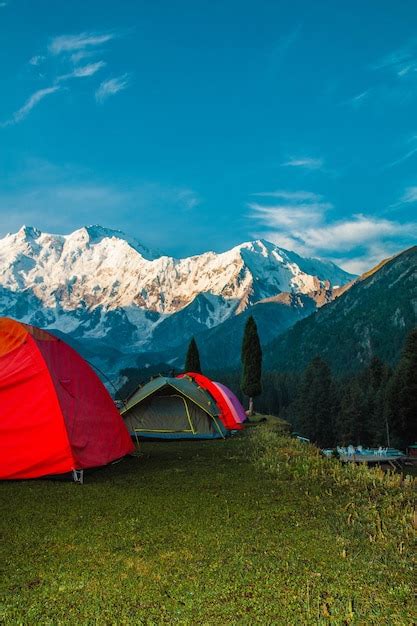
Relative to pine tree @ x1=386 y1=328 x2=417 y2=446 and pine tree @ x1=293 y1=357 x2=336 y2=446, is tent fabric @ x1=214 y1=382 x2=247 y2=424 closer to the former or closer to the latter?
pine tree @ x1=386 y1=328 x2=417 y2=446

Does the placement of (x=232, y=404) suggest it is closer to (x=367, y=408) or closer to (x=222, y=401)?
(x=222, y=401)

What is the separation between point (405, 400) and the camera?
6034 cm

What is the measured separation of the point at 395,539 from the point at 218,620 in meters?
4.22

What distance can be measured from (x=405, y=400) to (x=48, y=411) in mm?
54145

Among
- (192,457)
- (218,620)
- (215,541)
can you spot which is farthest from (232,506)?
(192,457)

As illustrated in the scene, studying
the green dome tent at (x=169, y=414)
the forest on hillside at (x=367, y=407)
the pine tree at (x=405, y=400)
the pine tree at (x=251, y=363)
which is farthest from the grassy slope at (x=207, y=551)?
the forest on hillside at (x=367, y=407)

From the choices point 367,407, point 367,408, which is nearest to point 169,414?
point 367,408

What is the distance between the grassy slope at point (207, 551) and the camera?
21.7 ft

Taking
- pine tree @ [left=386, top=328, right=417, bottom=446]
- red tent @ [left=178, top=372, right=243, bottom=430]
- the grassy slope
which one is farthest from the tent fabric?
pine tree @ [left=386, top=328, right=417, bottom=446]

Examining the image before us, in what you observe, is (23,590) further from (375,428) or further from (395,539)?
(375,428)

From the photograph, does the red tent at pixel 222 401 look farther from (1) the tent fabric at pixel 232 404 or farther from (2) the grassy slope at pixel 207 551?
(2) the grassy slope at pixel 207 551

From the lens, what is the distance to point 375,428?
78.8 metres

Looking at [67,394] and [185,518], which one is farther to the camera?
[67,394]

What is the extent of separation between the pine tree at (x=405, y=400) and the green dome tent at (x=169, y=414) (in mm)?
38344
